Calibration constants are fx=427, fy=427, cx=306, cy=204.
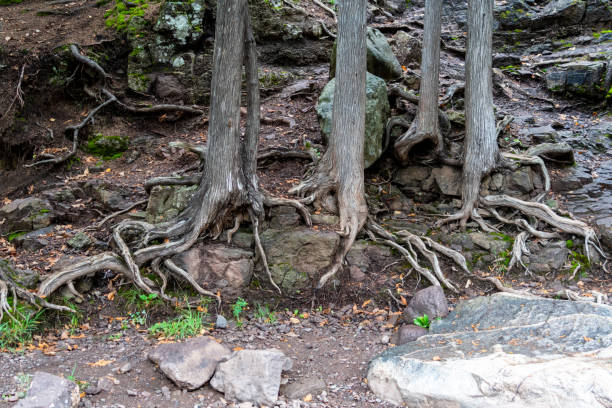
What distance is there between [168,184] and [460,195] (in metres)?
4.88

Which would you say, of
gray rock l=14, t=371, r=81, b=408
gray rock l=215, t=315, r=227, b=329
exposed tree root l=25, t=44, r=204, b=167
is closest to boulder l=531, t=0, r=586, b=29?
exposed tree root l=25, t=44, r=204, b=167

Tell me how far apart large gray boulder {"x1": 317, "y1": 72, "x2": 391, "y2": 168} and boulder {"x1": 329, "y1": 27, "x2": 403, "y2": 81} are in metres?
1.22

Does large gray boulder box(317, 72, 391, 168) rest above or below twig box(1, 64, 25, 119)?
below

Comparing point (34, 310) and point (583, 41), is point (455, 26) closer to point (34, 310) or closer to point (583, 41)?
point (583, 41)

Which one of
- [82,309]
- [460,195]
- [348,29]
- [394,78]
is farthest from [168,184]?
[394,78]

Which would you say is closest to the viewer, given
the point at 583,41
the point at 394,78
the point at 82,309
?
the point at 82,309

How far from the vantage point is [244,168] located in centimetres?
639

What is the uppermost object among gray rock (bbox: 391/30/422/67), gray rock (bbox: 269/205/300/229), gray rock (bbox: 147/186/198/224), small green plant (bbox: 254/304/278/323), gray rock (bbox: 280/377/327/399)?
gray rock (bbox: 391/30/422/67)

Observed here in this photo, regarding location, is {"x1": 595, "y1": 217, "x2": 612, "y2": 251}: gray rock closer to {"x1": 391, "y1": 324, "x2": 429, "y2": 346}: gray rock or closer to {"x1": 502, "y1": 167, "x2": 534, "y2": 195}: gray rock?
{"x1": 502, "y1": 167, "x2": 534, "y2": 195}: gray rock

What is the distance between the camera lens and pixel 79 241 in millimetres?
6277

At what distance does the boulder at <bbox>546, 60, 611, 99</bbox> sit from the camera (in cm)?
1003

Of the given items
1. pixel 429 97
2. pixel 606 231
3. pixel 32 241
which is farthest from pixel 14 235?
pixel 606 231

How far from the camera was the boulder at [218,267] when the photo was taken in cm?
577

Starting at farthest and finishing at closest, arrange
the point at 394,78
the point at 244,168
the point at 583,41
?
the point at 583,41
the point at 394,78
the point at 244,168
